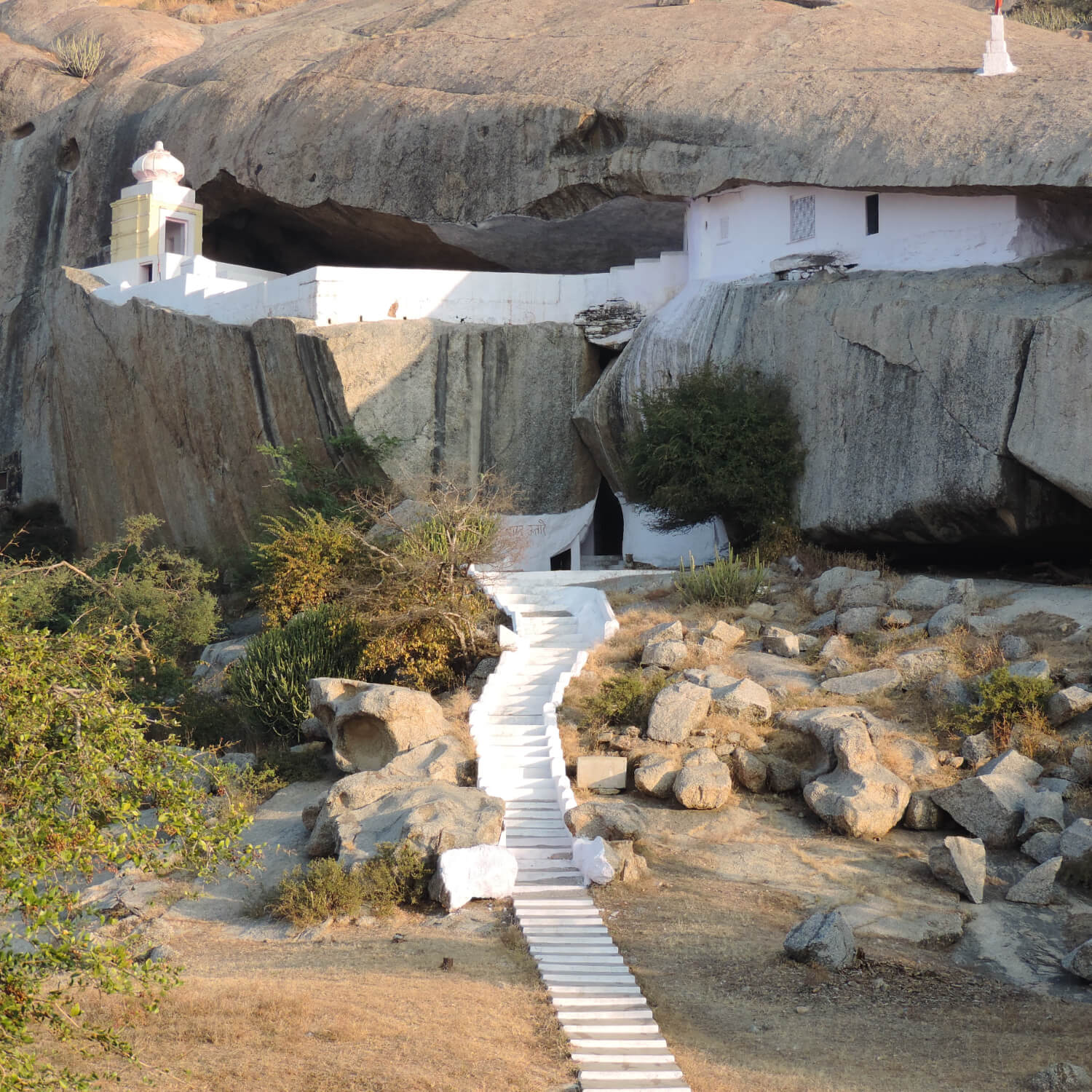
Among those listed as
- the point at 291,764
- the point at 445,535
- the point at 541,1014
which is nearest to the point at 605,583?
the point at 445,535

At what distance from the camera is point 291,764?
52.8ft

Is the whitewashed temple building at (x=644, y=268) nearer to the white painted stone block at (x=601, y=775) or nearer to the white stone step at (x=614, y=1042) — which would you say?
the white painted stone block at (x=601, y=775)

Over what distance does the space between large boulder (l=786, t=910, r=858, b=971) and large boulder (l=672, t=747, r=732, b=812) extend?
2794 millimetres

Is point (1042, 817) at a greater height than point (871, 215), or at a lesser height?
lesser

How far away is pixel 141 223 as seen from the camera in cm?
2720

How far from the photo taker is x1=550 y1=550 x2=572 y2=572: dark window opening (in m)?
24.4

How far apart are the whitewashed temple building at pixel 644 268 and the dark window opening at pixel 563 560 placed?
6.7 inches

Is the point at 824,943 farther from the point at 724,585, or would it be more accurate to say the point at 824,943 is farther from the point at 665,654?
the point at 724,585

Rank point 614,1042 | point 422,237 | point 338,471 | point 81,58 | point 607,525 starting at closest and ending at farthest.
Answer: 1. point 614,1042
2. point 338,471
3. point 607,525
4. point 422,237
5. point 81,58

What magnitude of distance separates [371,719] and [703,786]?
367cm

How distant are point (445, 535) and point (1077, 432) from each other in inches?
312

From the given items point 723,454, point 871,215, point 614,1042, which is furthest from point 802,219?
point 614,1042

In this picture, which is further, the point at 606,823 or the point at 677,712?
the point at 677,712

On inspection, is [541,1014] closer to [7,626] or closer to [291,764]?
[7,626]
